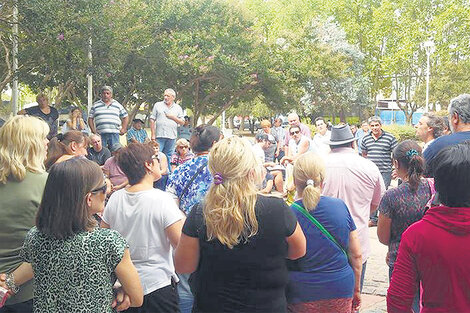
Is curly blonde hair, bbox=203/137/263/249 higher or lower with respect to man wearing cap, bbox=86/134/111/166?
higher

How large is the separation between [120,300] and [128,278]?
0.41ft

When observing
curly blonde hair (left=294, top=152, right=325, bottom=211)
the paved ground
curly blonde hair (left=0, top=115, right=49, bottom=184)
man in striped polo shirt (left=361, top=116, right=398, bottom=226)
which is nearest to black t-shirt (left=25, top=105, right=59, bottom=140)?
man in striped polo shirt (left=361, top=116, right=398, bottom=226)

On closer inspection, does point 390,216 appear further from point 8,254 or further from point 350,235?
point 8,254

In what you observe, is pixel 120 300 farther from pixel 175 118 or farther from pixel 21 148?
pixel 175 118

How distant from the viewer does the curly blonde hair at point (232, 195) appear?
289 centimetres

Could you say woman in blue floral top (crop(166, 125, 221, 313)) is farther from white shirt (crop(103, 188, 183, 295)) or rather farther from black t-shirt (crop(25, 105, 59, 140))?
black t-shirt (crop(25, 105, 59, 140))

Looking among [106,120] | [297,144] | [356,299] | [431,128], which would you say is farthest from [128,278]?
[106,120]

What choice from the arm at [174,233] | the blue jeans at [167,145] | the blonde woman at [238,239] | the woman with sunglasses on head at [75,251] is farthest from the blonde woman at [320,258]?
the blue jeans at [167,145]

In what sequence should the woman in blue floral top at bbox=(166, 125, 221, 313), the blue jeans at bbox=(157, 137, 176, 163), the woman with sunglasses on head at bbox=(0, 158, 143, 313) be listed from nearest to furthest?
the woman with sunglasses on head at bbox=(0, 158, 143, 313), the woman in blue floral top at bbox=(166, 125, 221, 313), the blue jeans at bbox=(157, 137, 176, 163)

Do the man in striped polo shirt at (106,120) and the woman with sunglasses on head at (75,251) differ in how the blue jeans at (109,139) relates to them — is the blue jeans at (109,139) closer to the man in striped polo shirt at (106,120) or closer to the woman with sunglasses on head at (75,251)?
the man in striped polo shirt at (106,120)

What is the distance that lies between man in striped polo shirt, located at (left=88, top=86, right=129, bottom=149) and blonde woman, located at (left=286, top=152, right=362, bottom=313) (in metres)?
7.47

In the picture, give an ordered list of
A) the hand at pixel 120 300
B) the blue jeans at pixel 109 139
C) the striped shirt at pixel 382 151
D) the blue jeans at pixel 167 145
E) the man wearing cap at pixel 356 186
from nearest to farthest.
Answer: the hand at pixel 120 300 → the man wearing cap at pixel 356 186 → the striped shirt at pixel 382 151 → the blue jeans at pixel 109 139 → the blue jeans at pixel 167 145

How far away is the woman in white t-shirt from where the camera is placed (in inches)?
143

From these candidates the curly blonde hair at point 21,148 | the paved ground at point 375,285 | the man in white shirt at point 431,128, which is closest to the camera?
the curly blonde hair at point 21,148
